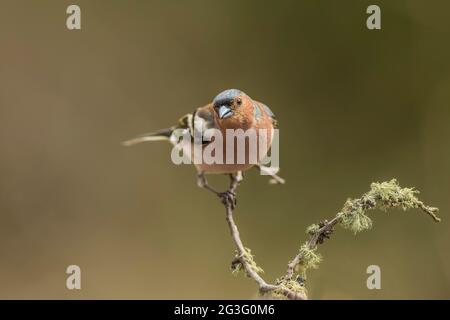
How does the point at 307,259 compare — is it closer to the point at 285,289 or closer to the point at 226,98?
the point at 285,289

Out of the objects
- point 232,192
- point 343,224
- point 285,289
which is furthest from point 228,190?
point 285,289

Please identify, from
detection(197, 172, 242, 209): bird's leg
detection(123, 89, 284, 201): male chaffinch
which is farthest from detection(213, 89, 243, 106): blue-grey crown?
detection(197, 172, 242, 209): bird's leg

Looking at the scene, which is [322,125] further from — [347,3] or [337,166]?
[347,3]

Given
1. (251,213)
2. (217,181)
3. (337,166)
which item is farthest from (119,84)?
(337,166)

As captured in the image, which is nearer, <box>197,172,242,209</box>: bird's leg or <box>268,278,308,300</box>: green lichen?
<box>268,278,308,300</box>: green lichen

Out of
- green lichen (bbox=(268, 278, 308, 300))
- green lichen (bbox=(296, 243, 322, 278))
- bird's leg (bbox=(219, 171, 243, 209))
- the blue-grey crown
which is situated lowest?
green lichen (bbox=(268, 278, 308, 300))

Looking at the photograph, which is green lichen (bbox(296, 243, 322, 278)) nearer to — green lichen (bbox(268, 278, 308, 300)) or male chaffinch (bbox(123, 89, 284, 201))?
green lichen (bbox(268, 278, 308, 300))

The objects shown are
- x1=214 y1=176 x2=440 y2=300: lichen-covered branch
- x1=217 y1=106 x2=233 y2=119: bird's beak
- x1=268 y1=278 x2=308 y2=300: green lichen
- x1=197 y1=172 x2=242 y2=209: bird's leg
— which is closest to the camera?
x1=268 y1=278 x2=308 y2=300: green lichen

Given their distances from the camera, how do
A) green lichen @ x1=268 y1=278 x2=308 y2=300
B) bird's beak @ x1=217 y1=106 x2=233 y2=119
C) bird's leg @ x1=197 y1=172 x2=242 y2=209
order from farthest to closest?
1. bird's leg @ x1=197 y1=172 x2=242 y2=209
2. bird's beak @ x1=217 y1=106 x2=233 y2=119
3. green lichen @ x1=268 y1=278 x2=308 y2=300
